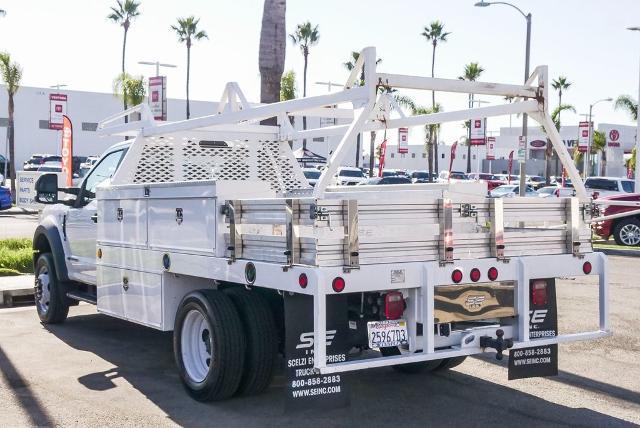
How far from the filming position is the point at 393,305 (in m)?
5.69

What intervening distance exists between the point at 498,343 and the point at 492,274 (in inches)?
18.6

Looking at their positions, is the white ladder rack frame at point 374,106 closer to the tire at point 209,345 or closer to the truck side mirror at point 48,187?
the tire at point 209,345

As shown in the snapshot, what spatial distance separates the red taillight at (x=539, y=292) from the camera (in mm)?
6289

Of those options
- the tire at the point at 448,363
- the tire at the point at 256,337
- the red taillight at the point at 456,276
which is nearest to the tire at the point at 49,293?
the tire at the point at 256,337

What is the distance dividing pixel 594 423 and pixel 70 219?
5804mm

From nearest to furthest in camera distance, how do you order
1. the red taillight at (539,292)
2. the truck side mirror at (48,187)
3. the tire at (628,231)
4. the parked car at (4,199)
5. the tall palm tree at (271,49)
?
1. the red taillight at (539,292)
2. the truck side mirror at (48,187)
3. the tall palm tree at (271,49)
4. the tire at (628,231)
5. the parked car at (4,199)

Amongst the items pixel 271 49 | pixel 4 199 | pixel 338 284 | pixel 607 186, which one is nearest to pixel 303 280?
pixel 338 284

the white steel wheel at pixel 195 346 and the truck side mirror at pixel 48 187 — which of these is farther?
the truck side mirror at pixel 48 187

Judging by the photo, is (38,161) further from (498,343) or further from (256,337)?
(498,343)

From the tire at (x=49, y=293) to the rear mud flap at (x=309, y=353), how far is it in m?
4.74

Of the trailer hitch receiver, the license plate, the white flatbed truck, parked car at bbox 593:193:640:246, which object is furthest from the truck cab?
parked car at bbox 593:193:640:246

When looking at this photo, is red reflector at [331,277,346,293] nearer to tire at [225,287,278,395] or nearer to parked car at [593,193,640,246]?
tire at [225,287,278,395]

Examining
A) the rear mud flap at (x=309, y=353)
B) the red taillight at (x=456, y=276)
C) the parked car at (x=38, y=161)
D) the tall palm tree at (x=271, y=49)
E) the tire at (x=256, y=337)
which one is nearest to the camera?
the rear mud flap at (x=309, y=353)

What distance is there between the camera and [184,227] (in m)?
6.52
